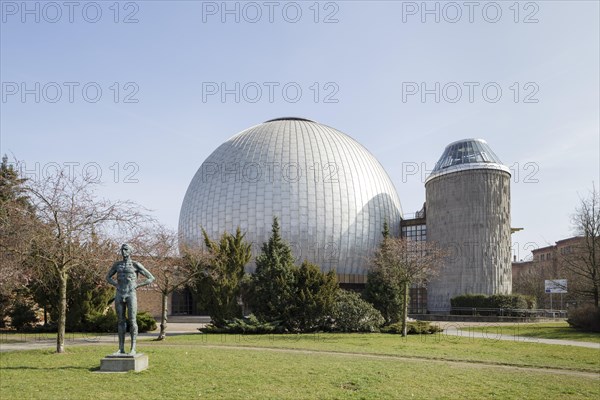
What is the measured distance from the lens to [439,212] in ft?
169

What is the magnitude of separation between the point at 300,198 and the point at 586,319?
27.7 metres

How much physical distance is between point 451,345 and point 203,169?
4089 centimetres

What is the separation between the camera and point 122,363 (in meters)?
14.0

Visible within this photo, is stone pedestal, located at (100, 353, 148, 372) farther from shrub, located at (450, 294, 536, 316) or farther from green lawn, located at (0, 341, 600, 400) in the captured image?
shrub, located at (450, 294, 536, 316)

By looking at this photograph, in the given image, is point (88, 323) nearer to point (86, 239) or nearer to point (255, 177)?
point (86, 239)

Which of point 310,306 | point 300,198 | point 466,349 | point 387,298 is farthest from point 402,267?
point 300,198

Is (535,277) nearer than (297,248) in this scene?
No

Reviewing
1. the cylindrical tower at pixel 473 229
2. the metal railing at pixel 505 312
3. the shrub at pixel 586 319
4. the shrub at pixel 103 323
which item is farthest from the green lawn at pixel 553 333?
the shrub at pixel 103 323

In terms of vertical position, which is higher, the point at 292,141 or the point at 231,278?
the point at 292,141

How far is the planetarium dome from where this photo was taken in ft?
164

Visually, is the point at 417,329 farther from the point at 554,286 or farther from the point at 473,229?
the point at 554,286

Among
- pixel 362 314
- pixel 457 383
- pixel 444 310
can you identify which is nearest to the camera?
pixel 457 383

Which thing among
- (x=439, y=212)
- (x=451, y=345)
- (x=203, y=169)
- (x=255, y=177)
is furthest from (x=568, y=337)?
(x=203, y=169)

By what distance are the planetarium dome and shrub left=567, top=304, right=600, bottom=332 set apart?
1977 centimetres
